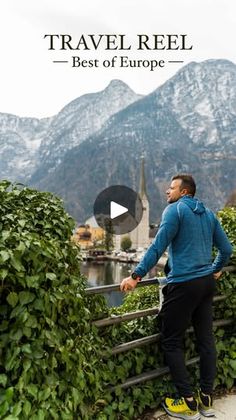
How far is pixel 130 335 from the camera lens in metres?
3.96

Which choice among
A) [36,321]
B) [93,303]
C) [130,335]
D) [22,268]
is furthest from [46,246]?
[130,335]

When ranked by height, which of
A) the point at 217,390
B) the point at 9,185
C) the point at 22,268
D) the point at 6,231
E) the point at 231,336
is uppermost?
the point at 9,185

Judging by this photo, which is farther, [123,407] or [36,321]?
[123,407]

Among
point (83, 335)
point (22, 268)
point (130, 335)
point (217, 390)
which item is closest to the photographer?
point (22, 268)

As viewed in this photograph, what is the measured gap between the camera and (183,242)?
3578mm

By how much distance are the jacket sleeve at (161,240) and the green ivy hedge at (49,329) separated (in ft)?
1.34

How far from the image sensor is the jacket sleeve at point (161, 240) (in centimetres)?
345

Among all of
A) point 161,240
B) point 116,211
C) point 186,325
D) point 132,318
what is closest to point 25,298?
point 161,240

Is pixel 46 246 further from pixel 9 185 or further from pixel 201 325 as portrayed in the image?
pixel 201 325

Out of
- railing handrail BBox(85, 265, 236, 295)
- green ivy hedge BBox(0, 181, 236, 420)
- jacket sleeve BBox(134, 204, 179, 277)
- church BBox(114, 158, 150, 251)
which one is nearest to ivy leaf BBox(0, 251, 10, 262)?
green ivy hedge BBox(0, 181, 236, 420)

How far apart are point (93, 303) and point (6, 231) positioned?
3.68 ft

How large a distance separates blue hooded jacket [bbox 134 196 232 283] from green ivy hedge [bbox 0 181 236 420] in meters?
0.55

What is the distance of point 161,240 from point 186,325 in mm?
738

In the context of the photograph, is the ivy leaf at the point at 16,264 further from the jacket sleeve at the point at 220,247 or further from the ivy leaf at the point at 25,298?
the jacket sleeve at the point at 220,247
